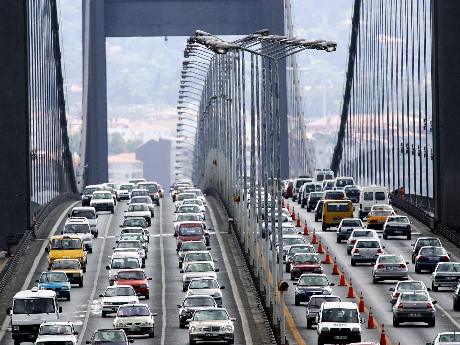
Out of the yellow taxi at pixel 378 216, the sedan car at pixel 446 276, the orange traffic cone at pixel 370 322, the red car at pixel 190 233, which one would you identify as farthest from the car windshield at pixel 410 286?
the yellow taxi at pixel 378 216

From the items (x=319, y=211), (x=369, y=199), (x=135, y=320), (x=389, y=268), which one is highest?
(x=369, y=199)

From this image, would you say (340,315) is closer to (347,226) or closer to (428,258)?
(428,258)

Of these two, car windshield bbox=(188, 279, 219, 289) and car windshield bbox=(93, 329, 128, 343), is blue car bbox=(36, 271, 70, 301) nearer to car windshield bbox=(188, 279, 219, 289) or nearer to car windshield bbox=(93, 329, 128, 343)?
car windshield bbox=(188, 279, 219, 289)

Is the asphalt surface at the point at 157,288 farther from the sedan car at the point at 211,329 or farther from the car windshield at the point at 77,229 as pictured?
the car windshield at the point at 77,229

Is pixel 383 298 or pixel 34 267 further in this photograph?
pixel 34 267

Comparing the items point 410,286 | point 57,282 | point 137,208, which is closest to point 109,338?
point 410,286

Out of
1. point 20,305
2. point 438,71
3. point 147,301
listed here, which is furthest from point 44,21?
point 20,305

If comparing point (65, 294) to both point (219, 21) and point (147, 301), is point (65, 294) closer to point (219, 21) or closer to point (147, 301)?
point (147, 301)
